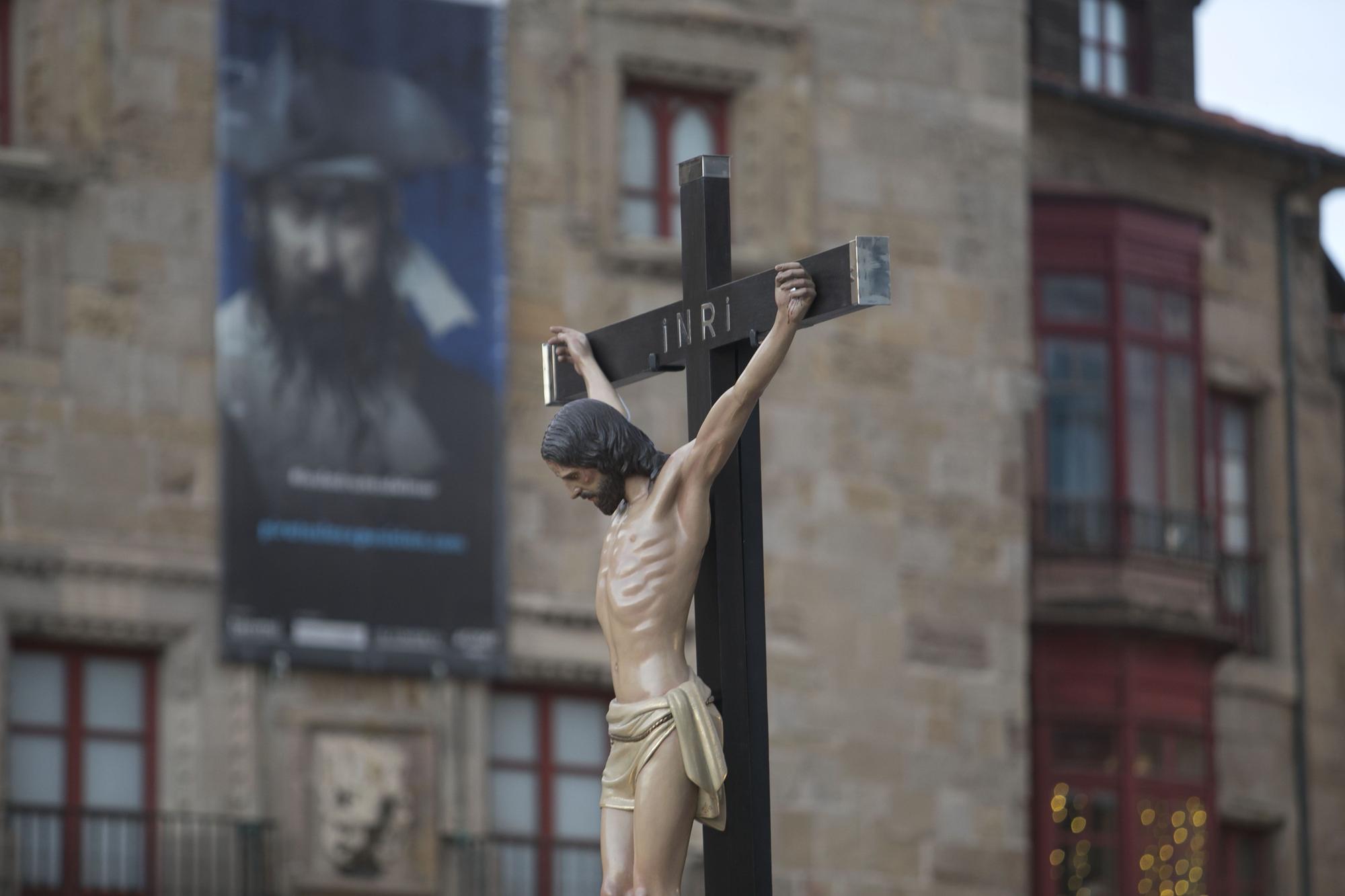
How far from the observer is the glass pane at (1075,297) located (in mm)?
26500

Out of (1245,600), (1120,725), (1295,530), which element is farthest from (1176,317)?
(1120,725)

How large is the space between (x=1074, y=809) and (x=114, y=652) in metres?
8.74

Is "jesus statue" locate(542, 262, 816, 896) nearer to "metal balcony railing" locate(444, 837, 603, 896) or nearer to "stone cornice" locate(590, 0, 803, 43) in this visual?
"metal balcony railing" locate(444, 837, 603, 896)

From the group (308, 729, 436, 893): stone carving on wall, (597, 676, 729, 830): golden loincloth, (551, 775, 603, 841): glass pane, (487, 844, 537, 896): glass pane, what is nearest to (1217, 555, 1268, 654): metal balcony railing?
(551, 775, 603, 841): glass pane

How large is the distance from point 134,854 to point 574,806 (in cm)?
345

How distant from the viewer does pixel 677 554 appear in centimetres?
891

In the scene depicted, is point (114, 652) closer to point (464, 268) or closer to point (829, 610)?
point (464, 268)

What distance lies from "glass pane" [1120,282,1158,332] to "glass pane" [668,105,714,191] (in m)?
4.54

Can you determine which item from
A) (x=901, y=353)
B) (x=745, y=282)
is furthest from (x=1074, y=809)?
(x=745, y=282)

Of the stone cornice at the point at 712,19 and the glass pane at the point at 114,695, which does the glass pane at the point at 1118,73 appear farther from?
the glass pane at the point at 114,695

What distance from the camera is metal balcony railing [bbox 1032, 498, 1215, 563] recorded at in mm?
26000

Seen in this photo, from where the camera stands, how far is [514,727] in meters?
22.6

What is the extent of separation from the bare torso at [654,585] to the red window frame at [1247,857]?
63.3ft

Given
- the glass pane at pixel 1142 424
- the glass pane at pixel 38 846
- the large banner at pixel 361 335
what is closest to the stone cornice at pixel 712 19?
the large banner at pixel 361 335
